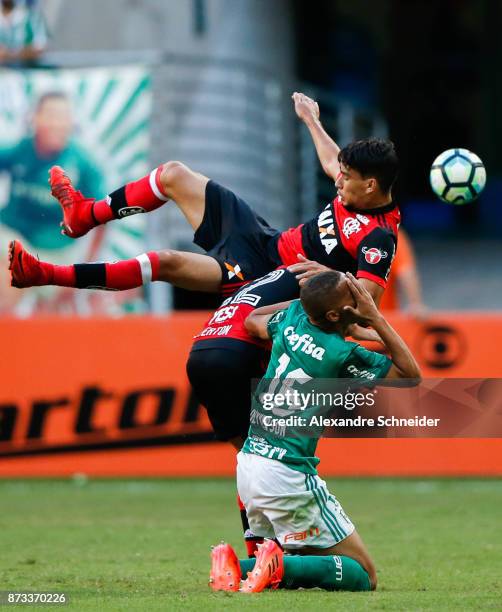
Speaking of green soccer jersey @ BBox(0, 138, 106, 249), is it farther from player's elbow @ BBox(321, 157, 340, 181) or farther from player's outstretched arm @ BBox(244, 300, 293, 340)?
player's outstretched arm @ BBox(244, 300, 293, 340)

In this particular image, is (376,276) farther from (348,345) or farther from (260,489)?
(260,489)

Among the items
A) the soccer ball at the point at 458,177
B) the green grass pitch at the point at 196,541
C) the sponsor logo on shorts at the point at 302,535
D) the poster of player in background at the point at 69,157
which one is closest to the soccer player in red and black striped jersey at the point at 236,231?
the soccer ball at the point at 458,177

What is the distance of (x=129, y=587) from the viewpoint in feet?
24.0

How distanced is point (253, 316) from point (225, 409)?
758mm

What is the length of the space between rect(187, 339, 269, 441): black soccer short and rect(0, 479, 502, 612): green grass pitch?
92cm

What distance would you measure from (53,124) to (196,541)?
833 centimetres

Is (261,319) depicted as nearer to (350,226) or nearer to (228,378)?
(228,378)

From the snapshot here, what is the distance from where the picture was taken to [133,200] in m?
8.18

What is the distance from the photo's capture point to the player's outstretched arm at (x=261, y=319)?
23.9ft

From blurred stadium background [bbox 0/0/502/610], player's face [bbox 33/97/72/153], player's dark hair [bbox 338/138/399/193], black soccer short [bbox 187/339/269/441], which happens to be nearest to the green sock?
blurred stadium background [bbox 0/0/502/610]

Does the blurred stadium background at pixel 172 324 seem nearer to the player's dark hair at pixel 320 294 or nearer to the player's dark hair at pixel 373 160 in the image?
the player's dark hair at pixel 320 294

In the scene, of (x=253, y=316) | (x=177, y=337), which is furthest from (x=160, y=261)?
(x=177, y=337)

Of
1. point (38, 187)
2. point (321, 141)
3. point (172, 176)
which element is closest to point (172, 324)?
point (38, 187)

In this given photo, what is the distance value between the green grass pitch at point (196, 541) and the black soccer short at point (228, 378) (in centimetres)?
92
